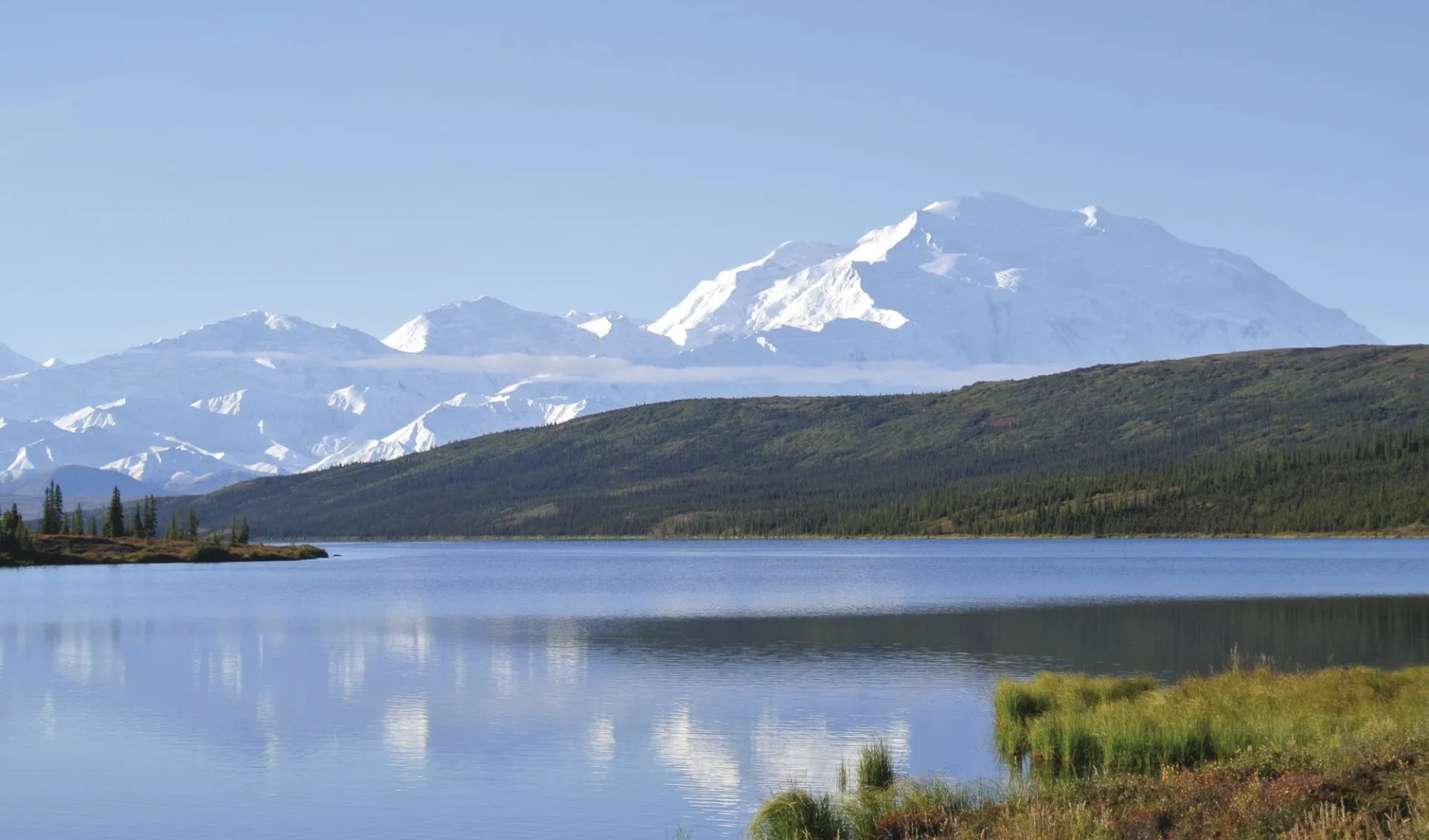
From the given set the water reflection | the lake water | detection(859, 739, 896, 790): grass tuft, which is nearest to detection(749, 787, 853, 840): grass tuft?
the lake water

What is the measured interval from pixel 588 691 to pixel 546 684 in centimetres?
260

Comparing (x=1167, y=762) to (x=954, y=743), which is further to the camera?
(x=954, y=743)

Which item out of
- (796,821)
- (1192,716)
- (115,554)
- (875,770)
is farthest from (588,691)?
(115,554)

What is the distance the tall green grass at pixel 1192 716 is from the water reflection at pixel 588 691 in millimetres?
1632

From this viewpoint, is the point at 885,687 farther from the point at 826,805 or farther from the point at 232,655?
the point at 232,655

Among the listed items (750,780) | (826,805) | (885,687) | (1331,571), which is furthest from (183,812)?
(1331,571)

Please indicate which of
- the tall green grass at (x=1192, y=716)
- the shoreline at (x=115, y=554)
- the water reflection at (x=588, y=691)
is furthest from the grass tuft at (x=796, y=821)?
the shoreline at (x=115, y=554)

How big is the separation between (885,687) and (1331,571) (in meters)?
85.1

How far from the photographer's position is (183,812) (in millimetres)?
35719

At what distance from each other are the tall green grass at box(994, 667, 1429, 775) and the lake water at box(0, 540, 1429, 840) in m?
1.67

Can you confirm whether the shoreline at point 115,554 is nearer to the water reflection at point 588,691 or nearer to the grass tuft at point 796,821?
the water reflection at point 588,691

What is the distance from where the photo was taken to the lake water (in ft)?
120

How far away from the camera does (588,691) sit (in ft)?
181

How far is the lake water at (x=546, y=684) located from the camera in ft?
120
